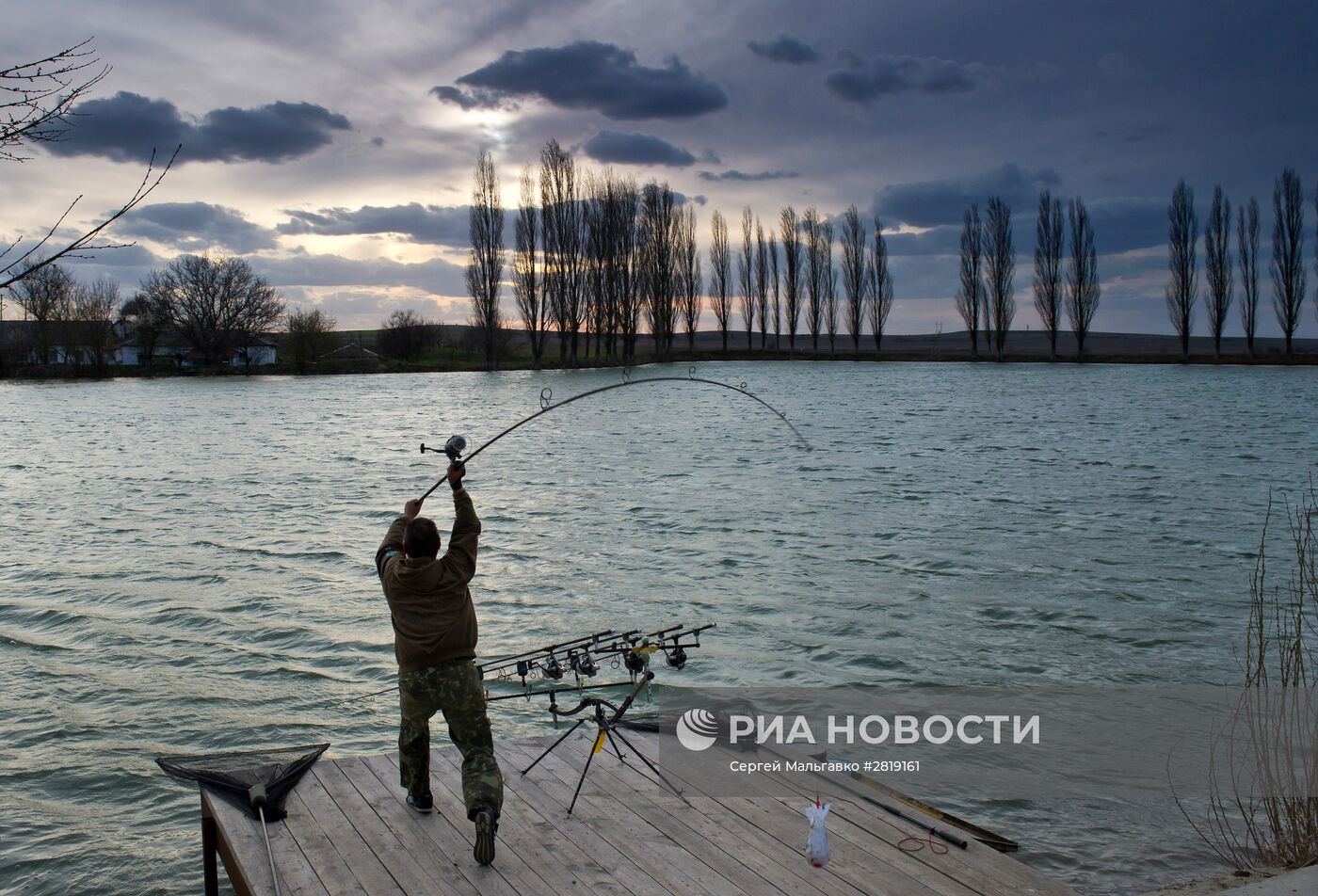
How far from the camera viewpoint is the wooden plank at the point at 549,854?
4770 mm

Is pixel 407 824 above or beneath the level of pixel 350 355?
beneath

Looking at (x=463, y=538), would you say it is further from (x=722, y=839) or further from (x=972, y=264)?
(x=972, y=264)

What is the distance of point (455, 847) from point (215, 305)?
101m

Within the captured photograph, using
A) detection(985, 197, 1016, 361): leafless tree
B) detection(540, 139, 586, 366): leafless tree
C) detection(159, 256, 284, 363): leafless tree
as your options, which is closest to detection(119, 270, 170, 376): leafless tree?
detection(159, 256, 284, 363): leafless tree

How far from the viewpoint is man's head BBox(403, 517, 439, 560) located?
16.6 feet

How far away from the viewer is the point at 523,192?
284 feet

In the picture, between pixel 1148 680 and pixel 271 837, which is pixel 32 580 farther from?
pixel 1148 680

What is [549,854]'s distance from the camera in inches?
200

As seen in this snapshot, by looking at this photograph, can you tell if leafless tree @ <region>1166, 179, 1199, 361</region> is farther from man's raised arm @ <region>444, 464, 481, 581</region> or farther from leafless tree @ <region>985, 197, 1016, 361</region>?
man's raised arm @ <region>444, 464, 481, 581</region>

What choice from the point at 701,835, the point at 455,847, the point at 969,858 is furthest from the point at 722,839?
the point at 455,847

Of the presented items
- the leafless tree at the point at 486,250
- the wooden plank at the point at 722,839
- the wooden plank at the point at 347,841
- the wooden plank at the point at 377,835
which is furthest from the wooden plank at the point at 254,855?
the leafless tree at the point at 486,250

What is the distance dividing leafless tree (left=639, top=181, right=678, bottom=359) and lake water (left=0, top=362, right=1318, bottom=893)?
5509 centimetres

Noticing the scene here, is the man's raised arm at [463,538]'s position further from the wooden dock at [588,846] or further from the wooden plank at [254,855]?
the wooden plank at [254,855]

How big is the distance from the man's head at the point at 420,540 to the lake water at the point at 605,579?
149 inches
